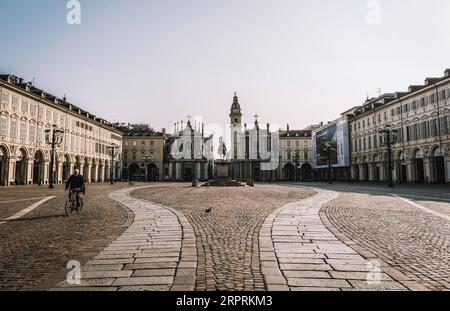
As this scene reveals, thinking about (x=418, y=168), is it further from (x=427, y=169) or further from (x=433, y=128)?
(x=433, y=128)

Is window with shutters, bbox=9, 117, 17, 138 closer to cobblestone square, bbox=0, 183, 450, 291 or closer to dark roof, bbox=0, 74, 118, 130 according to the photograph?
dark roof, bbox=0, 74, 118, 130

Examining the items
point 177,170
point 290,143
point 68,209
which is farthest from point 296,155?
point 68,209

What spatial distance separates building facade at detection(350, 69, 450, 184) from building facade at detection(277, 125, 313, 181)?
28.1 meters

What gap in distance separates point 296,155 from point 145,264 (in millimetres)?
81211

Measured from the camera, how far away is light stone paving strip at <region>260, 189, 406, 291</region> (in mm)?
4199

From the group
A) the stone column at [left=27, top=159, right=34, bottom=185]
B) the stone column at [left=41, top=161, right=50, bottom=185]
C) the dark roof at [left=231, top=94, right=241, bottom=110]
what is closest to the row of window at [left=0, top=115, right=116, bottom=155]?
the stone column at [left=27, top=159, right=34, bottom=185]

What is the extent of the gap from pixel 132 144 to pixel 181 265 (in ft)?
251

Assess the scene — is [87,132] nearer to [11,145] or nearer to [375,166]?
[11,145]

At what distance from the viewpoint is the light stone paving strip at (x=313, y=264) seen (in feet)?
13.8

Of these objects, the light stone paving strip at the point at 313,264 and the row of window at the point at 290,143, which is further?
the row of window at the point at 290,143

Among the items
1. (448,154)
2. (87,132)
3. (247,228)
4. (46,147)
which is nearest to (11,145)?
(46,147)

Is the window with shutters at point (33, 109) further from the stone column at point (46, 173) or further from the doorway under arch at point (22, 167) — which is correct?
the stone column at point (46, 173)

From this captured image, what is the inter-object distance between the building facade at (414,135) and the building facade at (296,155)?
2815cm

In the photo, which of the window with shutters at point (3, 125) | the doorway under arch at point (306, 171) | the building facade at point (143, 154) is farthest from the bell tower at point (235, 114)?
the window with shutters at point (3, 125)
